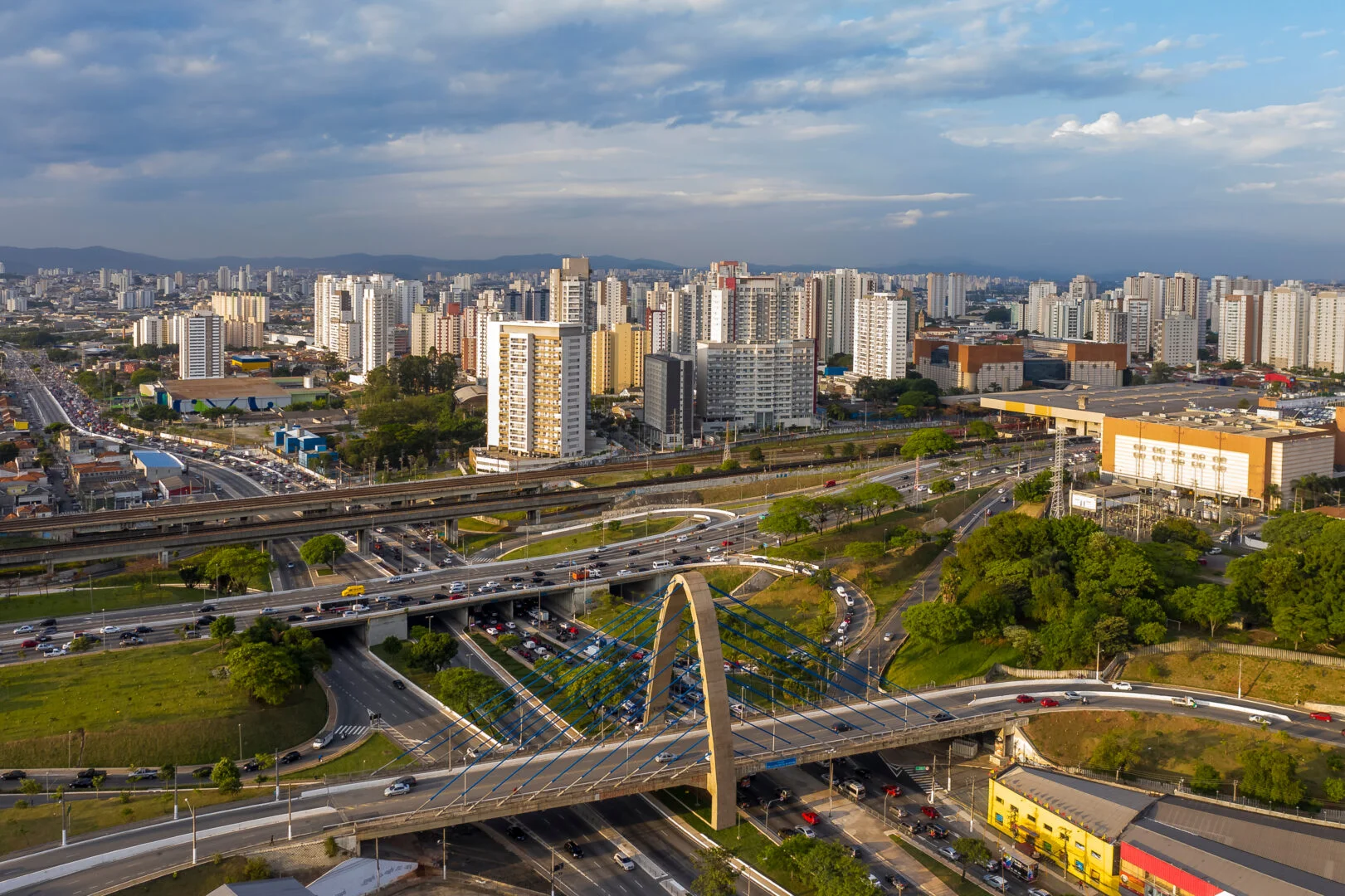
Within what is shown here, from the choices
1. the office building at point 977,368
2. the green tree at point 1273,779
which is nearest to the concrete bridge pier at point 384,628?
the green tree at point 1273,779

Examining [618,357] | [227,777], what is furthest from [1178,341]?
[227,777]

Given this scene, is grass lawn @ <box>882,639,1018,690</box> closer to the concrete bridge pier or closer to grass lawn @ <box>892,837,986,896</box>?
grass lawn @ <box>892,837,986,896</box>

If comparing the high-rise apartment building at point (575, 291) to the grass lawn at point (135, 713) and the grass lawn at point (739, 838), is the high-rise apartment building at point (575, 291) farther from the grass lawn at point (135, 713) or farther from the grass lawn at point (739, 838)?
the grass lawn at point (739, 838)

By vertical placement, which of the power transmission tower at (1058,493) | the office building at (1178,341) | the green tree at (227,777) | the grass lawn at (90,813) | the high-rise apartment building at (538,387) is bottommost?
the grass lawn at (90,813)

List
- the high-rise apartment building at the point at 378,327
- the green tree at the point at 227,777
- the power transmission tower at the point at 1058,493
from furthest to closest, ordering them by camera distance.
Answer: the high-rise apartment building at the point at 378,327 → the power transmission tower at the point at 1058,493 → the green tree at the point at 227,777

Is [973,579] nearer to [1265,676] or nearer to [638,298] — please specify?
[1265,676]

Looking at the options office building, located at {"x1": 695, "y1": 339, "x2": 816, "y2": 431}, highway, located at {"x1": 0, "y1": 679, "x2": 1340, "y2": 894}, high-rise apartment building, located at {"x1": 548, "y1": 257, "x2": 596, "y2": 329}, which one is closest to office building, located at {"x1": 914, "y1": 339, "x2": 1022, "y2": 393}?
office building, located at {"x1": 695, "y1": 339, "x2": 816, "y2": 431}

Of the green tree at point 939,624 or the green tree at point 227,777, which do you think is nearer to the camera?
the green tree at point 227,777

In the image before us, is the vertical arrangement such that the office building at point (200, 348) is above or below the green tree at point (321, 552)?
above
